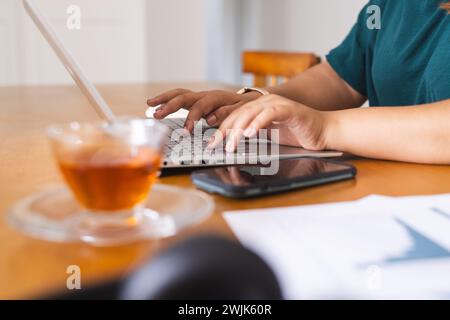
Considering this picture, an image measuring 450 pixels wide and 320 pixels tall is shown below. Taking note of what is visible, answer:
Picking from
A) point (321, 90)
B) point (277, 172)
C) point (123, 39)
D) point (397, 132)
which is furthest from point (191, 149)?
point (123, 39)

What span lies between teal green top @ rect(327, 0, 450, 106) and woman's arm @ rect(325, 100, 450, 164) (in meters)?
0.18

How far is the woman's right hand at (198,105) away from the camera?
80 cm

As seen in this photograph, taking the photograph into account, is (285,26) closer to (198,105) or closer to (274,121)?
(198,105)

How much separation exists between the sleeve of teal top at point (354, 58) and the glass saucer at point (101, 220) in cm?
78

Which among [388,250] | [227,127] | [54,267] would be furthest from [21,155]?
[388,250]

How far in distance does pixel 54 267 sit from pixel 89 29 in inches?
121

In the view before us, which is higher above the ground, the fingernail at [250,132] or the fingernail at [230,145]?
the fingernail at [250,132]

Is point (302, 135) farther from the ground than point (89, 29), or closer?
closer

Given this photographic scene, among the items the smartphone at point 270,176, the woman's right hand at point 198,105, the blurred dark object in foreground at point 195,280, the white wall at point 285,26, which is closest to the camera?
the blurred dark object in foreground at point 195,280

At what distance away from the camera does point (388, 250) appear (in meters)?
0.39

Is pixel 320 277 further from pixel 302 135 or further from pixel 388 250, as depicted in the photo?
pixel 302 135

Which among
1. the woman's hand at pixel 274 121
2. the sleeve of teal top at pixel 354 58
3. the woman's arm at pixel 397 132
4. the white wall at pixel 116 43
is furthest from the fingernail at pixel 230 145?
the white wall at pixel 116 43

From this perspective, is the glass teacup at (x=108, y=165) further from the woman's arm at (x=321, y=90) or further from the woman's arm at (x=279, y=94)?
the woman's arm at (x=321, y=90)

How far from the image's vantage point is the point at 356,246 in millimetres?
400
